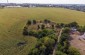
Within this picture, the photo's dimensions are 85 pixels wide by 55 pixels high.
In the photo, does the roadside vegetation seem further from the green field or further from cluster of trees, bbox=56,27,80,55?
the green field

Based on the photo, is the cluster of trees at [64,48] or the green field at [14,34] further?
the green field at [14,34]

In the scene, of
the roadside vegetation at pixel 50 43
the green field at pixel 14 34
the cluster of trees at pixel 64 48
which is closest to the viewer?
the cluster of trees at pixel 64 48

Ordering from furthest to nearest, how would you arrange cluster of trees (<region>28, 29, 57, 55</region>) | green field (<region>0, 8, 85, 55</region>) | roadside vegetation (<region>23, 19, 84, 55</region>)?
1. green field (<region>0, 8, 85, 55</region>)
2. cluster of trees (<region>28, 29, 57, 55</region>)
3. roadside vegetation (<region>23, 19, 84, 55</region>)

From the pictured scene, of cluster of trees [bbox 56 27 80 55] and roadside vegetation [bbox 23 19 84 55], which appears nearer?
cluster of trees [bbox 56 27 80 55]

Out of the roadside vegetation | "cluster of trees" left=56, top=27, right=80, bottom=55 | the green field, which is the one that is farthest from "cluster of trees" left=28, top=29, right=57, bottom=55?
the green field

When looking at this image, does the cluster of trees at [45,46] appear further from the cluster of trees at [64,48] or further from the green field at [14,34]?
the green field at [14,34]

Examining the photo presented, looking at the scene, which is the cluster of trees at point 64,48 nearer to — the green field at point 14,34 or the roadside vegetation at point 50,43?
the roadside vegetation at point 50,43

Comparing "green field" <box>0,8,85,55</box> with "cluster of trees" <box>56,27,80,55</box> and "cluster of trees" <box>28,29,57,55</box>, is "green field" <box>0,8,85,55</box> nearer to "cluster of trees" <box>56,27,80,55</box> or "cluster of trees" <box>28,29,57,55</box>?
"cluster of trees" <box>28,29,57,55</box>

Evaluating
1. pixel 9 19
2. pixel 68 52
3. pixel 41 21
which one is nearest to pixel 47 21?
pixel 41 21

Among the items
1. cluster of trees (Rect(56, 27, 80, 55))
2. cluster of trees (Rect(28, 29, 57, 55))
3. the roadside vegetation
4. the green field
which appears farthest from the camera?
the green field

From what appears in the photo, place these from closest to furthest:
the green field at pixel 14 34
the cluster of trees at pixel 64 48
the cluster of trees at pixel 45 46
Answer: the cluster of trees at pixel 64 48
the cluster of trees at pixel 45 46
the green field at pixel 14 34

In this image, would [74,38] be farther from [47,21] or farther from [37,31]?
[47,21]

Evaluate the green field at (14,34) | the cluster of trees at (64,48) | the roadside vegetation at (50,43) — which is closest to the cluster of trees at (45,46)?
the roadside vegetation at (50,43)
